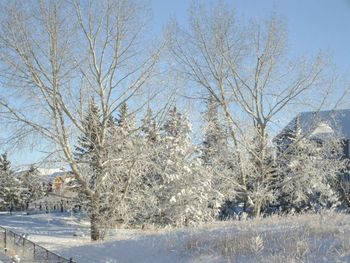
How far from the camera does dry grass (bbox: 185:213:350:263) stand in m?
7.99

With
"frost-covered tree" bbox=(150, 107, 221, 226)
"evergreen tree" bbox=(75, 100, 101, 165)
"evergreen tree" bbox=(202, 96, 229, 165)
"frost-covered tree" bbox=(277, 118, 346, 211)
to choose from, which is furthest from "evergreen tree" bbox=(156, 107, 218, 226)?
"evergreen tree" bbox=(75, 100, 101, 165)

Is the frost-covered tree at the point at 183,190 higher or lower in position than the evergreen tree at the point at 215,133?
lower

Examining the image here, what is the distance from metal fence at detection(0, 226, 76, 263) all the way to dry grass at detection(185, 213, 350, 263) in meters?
3.02

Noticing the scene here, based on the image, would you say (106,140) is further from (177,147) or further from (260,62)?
(177,147)

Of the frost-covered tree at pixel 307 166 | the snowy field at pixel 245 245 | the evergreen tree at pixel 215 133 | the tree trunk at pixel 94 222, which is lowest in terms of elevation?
the snowy field at pixel 245 245

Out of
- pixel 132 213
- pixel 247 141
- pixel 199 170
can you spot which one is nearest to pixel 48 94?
pixel 132 213

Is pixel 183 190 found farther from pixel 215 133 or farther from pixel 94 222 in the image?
pixel 94 222

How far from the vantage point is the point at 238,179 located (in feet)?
80.0

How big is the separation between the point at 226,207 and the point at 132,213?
2105 centimetres

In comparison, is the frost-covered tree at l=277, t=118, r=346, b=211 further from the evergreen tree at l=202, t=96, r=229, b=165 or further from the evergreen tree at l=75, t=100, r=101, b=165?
the evergreen tree at l=75, t=100, r=101, b=165

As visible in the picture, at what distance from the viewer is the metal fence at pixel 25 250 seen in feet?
34.6

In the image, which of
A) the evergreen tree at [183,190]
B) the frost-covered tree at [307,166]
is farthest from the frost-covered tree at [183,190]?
the frost-covered tree at [307,166]

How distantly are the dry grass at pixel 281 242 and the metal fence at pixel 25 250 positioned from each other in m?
3.02

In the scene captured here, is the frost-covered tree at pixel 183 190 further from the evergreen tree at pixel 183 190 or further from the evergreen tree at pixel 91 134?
the evergreen tree at pixel 91 134
